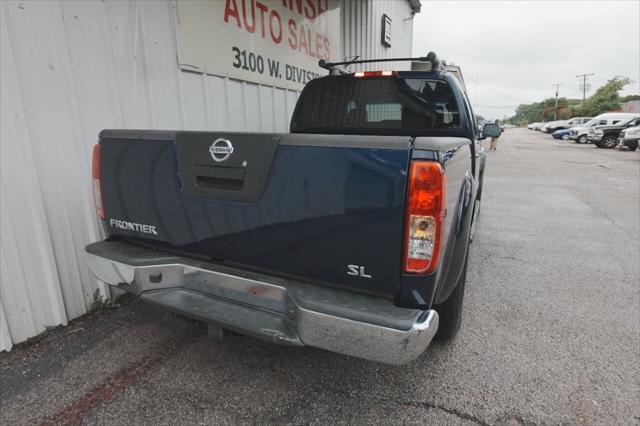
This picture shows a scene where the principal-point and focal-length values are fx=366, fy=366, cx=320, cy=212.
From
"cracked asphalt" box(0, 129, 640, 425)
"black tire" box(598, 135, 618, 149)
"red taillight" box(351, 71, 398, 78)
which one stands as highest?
"red taillight" box(351, 71, 398, 78)

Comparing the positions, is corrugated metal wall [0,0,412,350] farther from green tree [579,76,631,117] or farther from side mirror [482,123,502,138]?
green tree [579,76,631,117]

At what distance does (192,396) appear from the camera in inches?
82.8

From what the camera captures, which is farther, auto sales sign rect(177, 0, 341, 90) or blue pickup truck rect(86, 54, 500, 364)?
auto sales sign rect(177, 0, 341, 90)

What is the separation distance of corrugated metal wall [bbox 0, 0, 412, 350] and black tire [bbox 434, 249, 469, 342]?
9.06ft

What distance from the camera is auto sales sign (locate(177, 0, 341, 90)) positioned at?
3766 millimetres

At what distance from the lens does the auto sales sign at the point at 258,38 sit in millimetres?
3766

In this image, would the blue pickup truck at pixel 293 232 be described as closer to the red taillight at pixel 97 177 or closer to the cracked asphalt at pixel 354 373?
the red taillight at pixel 97 177

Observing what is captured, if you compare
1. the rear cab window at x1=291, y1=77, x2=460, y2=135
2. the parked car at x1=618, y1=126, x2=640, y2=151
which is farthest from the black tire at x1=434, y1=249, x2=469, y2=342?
the parked car at x1=618, y1=126, x2=640, y2=151

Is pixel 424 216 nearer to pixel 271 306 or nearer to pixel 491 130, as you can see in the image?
pixel 271 306

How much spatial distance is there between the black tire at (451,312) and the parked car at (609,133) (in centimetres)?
2485

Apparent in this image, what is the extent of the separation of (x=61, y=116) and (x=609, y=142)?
88.6ft

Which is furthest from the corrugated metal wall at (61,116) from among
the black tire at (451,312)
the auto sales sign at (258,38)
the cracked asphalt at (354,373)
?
the black tire at (451,312)

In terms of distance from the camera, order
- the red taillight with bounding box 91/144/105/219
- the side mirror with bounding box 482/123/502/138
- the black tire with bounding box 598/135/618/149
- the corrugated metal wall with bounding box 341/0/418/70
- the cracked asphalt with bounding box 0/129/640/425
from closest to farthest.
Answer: the cracked asphalt with bounding box 0/129/640/425, the red taillight with bounding box 91/144/105/219, the side mirror with bounding box 482/123/502/138, the corrugated metal wall with bounding box 341/0/418/70, the black tire with bounding box 598/135/618/149

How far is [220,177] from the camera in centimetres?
185
